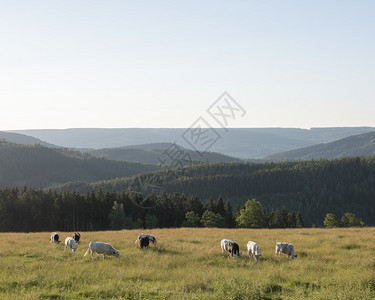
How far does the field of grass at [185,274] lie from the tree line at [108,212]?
1858 inches

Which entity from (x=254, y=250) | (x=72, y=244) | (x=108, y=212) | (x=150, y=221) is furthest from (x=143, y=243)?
(x=108, y=212)

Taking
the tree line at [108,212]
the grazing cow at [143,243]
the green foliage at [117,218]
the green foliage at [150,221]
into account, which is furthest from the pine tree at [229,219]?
the grazing cow at [143,243]

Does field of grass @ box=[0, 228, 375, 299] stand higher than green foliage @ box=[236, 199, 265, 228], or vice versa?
field of grass @ box=[0, 228, 375, 299]

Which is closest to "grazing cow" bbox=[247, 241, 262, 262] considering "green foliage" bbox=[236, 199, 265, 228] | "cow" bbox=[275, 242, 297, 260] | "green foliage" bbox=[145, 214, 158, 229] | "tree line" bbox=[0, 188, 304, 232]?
"cow" bbox=[275, 242, 297, 260]

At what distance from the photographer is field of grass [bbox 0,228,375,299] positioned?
12926mm

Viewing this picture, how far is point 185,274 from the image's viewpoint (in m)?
15.8

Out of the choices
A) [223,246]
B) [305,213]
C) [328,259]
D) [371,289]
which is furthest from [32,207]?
[305,213]

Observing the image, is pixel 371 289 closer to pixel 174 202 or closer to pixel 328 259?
pixel 328 259

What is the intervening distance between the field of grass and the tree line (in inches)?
1858

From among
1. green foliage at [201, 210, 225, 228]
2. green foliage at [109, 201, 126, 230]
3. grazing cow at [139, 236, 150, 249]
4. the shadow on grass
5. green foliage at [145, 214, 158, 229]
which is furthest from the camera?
green foliage at [145, 214, 158, 229]

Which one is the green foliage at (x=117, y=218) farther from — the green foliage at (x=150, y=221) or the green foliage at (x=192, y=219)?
the green foliage at (x=192, y=219)

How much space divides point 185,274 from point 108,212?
207 ft

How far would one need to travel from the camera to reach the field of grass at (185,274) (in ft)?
42.4

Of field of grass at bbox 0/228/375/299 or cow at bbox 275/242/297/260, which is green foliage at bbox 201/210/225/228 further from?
cow at bbox 275/242/297/260
